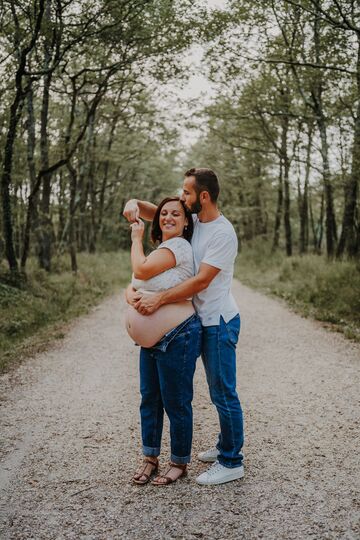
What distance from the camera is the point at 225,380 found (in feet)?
11.7

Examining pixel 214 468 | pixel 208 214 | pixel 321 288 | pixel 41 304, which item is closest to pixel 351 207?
pixel 321 288

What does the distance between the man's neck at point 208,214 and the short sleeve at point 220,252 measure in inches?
8.2

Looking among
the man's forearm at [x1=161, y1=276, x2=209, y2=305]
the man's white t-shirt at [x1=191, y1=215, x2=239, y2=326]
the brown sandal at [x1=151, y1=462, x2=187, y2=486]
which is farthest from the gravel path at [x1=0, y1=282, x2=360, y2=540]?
the man's forearm at [x1=161, y1=276, x2=209, y2=305]

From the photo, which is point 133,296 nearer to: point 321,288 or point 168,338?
point 168,338

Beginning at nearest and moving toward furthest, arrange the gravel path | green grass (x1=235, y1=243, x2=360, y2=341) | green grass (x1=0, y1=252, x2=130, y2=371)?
the gravel path, green grass (x1=0, y1=252, x2=130, y2=371), green grass (x1=235, y1=243, x2=360, y2=341)

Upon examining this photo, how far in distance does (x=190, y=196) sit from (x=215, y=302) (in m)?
0.77

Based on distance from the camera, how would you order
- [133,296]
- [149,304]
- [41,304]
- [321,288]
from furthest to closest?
[321,288], [41,304], [133,296], [149,304]

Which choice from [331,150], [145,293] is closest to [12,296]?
[145,293]

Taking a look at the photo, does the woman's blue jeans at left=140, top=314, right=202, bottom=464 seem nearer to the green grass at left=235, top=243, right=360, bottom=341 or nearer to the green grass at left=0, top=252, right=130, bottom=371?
the green grass at left=0, top=252, right=130, bottom=371

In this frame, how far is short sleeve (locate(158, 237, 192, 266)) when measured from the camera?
3.43 m

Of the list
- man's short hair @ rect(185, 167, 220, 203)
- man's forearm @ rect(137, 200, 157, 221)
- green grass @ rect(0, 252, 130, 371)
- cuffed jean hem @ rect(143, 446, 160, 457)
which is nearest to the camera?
man's short hair @ rect(185, 167, 220, 203)

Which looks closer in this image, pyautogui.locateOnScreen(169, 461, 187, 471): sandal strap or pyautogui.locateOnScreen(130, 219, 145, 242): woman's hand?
pyautogui.locateOnScreen(130, 219, 145, 242): woman's hand

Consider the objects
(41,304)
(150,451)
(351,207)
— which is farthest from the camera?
(351,207)

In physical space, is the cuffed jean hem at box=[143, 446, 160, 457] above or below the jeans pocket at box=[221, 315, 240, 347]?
below
